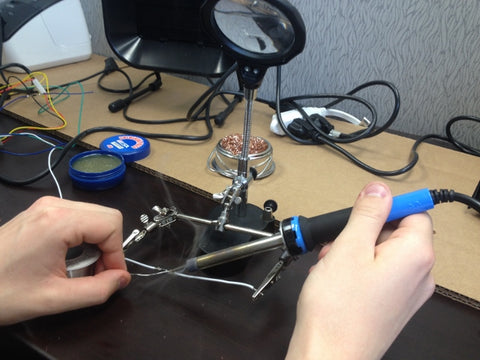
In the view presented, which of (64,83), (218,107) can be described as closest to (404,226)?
(218,107)

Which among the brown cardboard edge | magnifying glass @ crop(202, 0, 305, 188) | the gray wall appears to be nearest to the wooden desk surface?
the brown cardboard edge

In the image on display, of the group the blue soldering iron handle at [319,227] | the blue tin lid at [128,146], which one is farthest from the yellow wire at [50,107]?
the blue soldering iron handle at [319,227]

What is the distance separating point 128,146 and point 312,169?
0.32m

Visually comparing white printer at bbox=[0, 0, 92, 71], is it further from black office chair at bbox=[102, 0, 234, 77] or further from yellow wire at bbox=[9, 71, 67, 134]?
black office chair at bbox=[102, 0, 234, 77]

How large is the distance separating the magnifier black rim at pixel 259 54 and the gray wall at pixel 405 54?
481 millimetres

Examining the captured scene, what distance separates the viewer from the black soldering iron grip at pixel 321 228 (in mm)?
350

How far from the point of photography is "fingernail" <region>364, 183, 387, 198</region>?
334 mm

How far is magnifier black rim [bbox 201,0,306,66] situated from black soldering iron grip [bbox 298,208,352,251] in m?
0.17

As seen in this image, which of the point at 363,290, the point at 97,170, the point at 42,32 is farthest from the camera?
the point at 42,32

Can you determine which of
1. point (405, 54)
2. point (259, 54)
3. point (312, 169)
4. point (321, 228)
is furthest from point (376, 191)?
point (405, 54)

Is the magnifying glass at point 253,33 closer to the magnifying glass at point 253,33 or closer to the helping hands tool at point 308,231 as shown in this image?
the magnifying glass at point 253,33

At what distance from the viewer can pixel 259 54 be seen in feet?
1.30

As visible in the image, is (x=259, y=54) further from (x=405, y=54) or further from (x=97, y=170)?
(x=405, y=54)

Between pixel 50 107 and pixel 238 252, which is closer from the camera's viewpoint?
pixel 238 252
